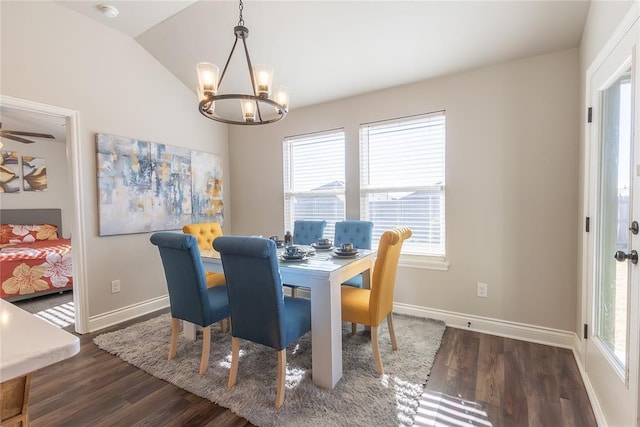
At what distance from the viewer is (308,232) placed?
11.3 ft

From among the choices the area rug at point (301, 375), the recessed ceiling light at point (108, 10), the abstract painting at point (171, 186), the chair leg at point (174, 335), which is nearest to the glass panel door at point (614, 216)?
the area rug at point (301, 375)

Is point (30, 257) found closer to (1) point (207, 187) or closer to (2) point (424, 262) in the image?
(1) point (207, 187)

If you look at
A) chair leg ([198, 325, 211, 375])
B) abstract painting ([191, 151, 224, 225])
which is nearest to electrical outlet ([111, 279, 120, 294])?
abstract painting ([191, 151, 224, 225])

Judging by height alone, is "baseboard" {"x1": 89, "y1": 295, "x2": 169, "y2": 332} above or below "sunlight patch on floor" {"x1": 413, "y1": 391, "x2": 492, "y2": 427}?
above

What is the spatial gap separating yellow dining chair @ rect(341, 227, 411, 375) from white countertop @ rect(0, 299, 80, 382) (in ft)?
5.35

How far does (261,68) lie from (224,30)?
1.27 meters

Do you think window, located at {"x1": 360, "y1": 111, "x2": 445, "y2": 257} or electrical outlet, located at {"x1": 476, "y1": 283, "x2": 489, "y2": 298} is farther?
window, located at {"x1": 360, "y1": 111, "x2": 445, "y2": 257}

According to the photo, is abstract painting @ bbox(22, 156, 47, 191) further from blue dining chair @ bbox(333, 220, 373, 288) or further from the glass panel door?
the glass panel door

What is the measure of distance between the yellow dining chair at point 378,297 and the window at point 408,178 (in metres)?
0.94

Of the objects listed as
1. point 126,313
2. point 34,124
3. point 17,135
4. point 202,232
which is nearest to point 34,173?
point 17,135

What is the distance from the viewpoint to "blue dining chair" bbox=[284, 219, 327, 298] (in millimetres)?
3387

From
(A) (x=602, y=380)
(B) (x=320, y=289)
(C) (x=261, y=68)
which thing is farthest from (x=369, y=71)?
(A) (x=602, y=380)

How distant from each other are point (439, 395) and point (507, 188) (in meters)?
1.84

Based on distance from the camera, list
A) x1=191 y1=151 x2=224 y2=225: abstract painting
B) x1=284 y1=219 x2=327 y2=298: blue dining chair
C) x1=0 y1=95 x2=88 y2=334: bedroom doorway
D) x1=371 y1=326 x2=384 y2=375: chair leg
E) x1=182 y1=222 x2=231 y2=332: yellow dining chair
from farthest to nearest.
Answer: x1=191 y1=151 x2=224 y2=225: abstract painting, x1=284 y1=219 x2=327 y2=298: blue dining chair, x1=182 y1=222 x2=231 y2=332: yellow dining chair, x1=0 y1=95 x2=88 y2=334: bedroom doorway, x1=371 y1=326 x2=384 y2=375: chair leg
